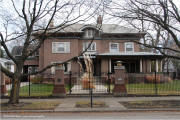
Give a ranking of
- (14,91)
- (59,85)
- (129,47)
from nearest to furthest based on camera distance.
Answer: (14,91) → (59,85) → (129,47)

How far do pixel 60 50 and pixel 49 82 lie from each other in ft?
17.3

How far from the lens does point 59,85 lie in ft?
49.6

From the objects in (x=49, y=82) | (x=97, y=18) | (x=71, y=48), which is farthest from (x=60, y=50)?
(x=97, y=18)

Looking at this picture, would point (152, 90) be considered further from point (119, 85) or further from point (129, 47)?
point (129, 47)

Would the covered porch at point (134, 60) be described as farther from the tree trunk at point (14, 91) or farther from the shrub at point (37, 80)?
the tree trunk at point (14, 91)

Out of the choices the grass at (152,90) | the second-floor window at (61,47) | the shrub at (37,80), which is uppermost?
the second-floor window at (61,47)

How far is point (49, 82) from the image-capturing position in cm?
2731

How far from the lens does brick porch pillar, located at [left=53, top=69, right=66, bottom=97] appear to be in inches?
588

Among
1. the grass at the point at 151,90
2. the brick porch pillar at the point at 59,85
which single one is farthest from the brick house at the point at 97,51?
the brick porch pillar at the point at 59,85

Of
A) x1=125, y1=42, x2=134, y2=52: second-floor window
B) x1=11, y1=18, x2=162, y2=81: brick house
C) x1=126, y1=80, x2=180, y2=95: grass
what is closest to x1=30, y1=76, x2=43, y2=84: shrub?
x1=11, y1=18, x2=162, y2=81: brick house

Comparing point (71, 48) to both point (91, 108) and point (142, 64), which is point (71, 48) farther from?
point (91, 108)

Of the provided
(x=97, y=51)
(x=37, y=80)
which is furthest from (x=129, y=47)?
(x=37, y=80)

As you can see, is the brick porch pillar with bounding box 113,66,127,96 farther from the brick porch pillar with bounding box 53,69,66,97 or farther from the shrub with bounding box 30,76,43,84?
the shrub with bounding box 30,76,43,84

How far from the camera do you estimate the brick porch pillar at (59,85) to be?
14938 millimetres
